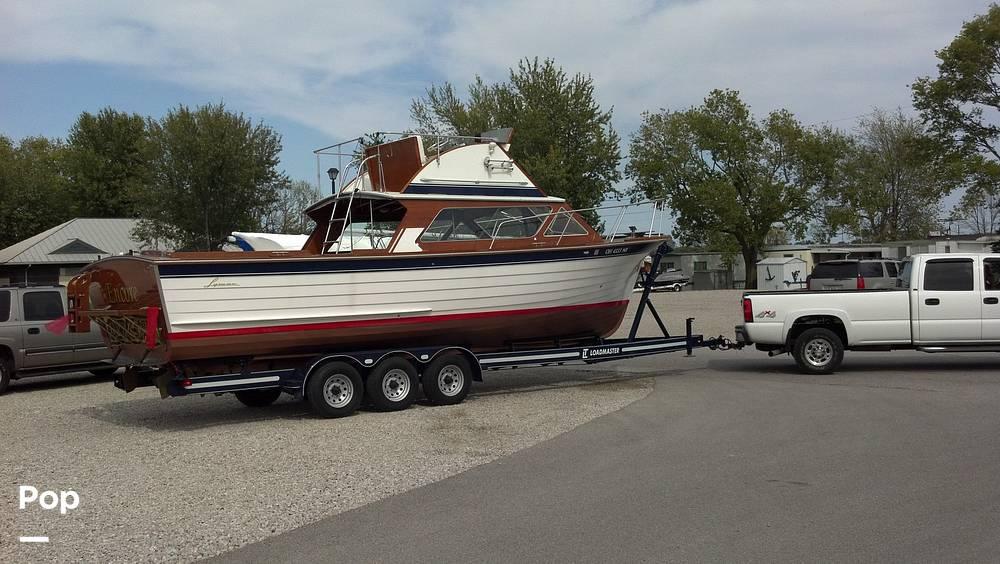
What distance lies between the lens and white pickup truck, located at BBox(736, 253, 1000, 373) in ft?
43.5

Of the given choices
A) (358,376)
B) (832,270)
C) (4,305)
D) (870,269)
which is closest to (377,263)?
(358,376)

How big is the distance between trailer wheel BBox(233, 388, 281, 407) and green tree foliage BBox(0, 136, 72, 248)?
4547cm

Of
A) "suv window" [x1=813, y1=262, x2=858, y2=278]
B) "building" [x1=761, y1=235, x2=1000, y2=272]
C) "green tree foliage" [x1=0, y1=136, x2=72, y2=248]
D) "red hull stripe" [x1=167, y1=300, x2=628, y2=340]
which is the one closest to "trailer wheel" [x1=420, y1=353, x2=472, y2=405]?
"red hull stripe" [x1=167, y1=300, x2=628, y2=340]

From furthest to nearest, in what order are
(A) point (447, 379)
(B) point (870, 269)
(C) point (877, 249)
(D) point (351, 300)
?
1. (C) point (877, 249)
2. (B) point (870, 269)
3. (A) point (447, 379)
4. (D) point (351, 300)

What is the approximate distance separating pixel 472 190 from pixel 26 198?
4946 centimetres

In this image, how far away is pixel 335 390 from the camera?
10.6 meters

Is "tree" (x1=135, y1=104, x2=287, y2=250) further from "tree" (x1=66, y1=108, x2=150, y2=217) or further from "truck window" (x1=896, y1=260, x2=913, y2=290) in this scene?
"truck window" (x1=896, y1=260, x2=913, y2=290)

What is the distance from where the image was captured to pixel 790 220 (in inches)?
2143

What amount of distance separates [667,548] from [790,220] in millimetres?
52499

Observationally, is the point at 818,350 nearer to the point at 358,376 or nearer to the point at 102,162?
the point at 358,376

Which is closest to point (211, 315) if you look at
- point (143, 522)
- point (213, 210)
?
point (143, 522)

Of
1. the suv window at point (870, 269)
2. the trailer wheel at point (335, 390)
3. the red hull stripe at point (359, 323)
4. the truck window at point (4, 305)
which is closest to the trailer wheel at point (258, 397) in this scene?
the trailer wheel at point (335, 390)

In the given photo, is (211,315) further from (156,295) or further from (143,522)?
(143,522)

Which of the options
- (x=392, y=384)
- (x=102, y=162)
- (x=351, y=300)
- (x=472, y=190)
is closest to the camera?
(x=351, y=300)
